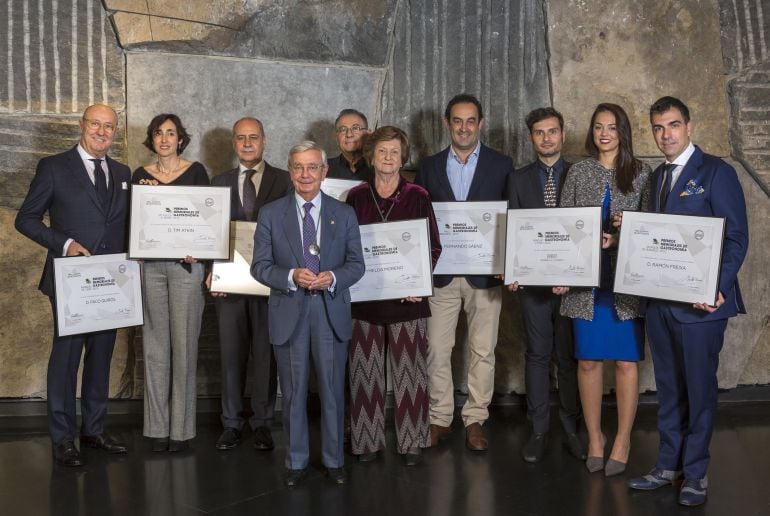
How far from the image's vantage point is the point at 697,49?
5379 mm

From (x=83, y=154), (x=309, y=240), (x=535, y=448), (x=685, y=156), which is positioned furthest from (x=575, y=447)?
(x=83, y=154)

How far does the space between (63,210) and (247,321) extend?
3.70 ft

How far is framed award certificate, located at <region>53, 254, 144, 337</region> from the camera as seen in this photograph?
4125mm

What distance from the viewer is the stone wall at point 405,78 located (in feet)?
16.8

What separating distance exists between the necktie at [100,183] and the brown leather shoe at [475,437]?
88.9 inches

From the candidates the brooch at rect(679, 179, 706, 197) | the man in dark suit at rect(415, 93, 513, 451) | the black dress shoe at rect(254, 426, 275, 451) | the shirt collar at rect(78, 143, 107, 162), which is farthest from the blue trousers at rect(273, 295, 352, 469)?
the brooch at rect(679, 179, 706, 197)

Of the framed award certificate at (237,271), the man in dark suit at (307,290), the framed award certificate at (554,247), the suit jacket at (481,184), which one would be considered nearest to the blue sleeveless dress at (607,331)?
the framed award certificate at (554,247)

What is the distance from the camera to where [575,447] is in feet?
14.2

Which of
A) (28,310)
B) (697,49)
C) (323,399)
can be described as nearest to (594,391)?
(323,399)

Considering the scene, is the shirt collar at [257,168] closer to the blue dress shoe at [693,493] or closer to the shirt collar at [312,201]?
the shirt collar at [312,201]

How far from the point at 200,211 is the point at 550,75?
8.07 ft

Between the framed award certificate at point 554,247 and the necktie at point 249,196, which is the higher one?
the necktie at point 249,196

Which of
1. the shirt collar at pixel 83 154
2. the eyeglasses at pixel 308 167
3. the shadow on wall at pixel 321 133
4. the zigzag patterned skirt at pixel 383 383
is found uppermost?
the shadow on wall at pixel 321 133

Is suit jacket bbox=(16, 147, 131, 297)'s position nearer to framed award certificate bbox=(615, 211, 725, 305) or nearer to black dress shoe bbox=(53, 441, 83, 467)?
black dress shoe bbox=(53, 441, 83, 467)
